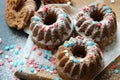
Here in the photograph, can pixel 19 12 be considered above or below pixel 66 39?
above

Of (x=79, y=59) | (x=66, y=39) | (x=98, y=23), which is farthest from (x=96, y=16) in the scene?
(x=79, y=59)

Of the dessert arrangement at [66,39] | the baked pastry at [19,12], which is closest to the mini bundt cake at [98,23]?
the dessert arrangement at [66,39]

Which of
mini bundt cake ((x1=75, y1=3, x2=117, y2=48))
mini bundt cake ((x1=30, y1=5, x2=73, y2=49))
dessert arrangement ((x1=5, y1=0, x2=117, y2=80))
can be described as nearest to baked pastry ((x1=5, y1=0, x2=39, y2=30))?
dessert arrangement ((x1=5, y1=0, x2=117, y2=80))

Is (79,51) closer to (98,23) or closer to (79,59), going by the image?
(79,59)

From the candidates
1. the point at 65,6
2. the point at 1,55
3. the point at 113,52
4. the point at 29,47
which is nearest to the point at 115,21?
the point at 113,52

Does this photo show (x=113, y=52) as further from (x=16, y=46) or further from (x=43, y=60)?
(x=16, y=46)

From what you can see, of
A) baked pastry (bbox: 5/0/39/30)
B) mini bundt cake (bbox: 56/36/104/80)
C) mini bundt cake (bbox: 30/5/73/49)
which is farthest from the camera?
baked pastry (bbox: 5/0/39/30)

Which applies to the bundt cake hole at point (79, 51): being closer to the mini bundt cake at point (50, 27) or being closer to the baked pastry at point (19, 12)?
the mini bundt cake at point (50, 27)

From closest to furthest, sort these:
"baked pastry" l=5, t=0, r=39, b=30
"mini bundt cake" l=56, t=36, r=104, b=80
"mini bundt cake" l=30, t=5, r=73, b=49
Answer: "mini bundt cake" l=56, t=36, r=104, b=80
"mini bundt cake" l=30, t=5, r=73, b=49
"baked pastry" l=5, t=0, r=39, b=30

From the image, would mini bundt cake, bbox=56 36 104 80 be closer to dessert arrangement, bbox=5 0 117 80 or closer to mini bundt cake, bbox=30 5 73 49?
dessert arrangement, bbox=5 0 117 80

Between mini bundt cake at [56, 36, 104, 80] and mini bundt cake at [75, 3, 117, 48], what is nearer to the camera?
mini bundt cake at [56, 36, 104, 80]
